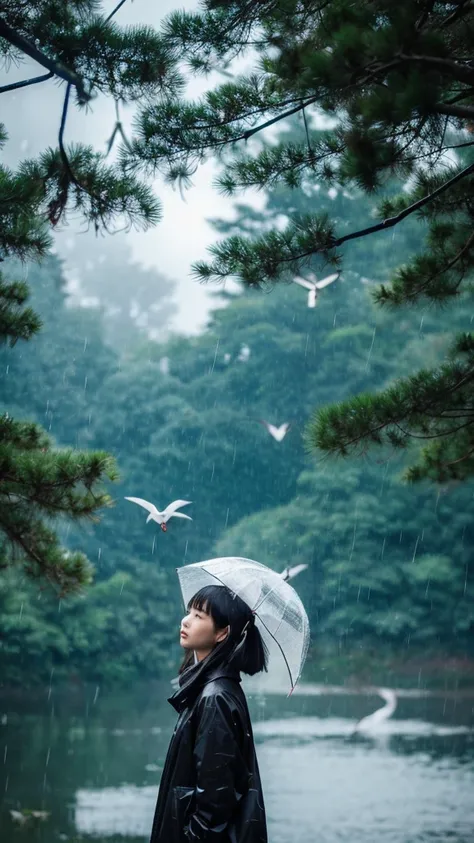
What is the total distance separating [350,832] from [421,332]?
6398 millimetres

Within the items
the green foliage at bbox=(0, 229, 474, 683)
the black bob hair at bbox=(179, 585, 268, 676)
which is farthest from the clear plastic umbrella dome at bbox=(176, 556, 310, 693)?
the green foliage at bbox=(0, 229, 474, 683)

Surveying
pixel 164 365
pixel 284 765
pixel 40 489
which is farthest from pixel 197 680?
pixel 164 365

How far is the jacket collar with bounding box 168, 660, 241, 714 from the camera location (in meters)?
1.44

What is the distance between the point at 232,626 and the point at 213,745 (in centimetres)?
22

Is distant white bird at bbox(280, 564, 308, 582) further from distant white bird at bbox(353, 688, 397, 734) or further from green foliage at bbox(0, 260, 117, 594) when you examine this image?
distant white bird at bbox(353, 688, 397, 734)

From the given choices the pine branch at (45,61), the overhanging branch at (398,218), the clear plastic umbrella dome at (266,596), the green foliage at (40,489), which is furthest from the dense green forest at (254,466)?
the clear plastic umbrella dome at (266,596)

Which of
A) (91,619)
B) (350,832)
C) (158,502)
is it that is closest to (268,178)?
(350,832)

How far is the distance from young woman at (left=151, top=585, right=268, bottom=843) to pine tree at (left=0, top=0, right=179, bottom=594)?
1.26 meters

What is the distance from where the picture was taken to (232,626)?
151 centimetres

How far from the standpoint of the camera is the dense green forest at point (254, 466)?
409 inches

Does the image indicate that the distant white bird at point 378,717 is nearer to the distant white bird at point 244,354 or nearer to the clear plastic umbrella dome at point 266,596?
A: the distant white bird at point 244,354

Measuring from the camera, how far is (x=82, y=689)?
10258 mm

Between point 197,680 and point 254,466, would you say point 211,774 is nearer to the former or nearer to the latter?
point 197,680

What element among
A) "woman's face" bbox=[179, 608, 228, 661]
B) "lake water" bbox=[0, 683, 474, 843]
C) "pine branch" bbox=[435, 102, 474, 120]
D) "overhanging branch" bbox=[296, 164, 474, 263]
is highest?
"overhanging branch" bbox=[296, 164, 474, 263]
